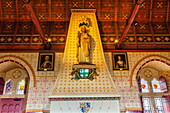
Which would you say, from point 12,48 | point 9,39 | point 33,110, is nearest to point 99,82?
point 33,110

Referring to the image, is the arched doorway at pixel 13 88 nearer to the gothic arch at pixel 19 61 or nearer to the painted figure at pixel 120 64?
the gothic arch at pixel 19 61

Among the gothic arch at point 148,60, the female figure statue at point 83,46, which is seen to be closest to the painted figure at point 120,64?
the gothic arch at point 148,60

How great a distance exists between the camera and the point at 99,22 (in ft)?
33.9

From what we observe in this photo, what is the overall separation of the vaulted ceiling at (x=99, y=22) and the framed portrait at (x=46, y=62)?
0.68 metres

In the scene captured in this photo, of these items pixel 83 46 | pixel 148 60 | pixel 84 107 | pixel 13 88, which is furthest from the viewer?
pixel 13 88

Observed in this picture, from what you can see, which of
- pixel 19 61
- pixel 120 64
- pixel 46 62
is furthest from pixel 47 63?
pixel 120 64

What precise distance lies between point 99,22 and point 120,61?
3.09 m

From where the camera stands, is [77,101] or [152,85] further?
[152,85]

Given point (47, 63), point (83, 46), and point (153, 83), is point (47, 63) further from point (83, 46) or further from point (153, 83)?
point (153, 83)

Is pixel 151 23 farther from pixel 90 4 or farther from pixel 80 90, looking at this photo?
pixel 80 90

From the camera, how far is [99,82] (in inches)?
314

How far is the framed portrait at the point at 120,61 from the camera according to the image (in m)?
8.93

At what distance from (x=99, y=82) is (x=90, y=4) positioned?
5.27 m

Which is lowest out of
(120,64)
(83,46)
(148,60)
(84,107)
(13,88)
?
(84,107)
